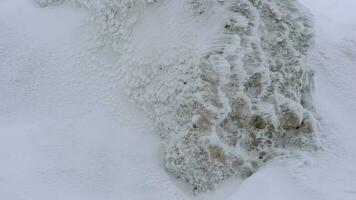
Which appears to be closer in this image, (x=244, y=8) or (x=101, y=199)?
(x=101, y=199)

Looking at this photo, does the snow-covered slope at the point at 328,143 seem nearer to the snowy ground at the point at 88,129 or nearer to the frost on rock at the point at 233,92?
the snowy ground at the point at 88,129

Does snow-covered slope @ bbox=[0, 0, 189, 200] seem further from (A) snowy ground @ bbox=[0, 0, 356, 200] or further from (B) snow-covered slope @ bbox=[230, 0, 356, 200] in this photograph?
(B) snow-covered slope @ bbox=[230, 0, 356, 200]

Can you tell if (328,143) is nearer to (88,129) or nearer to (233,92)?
(233,92)

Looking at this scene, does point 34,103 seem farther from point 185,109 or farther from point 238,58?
point 238,58

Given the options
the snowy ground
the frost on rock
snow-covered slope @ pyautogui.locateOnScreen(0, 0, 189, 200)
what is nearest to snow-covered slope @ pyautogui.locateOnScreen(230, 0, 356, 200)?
the snowy ground

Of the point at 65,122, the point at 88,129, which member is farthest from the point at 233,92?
the point at 65,122

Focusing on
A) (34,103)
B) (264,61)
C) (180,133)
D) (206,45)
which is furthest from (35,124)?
(264,61)
